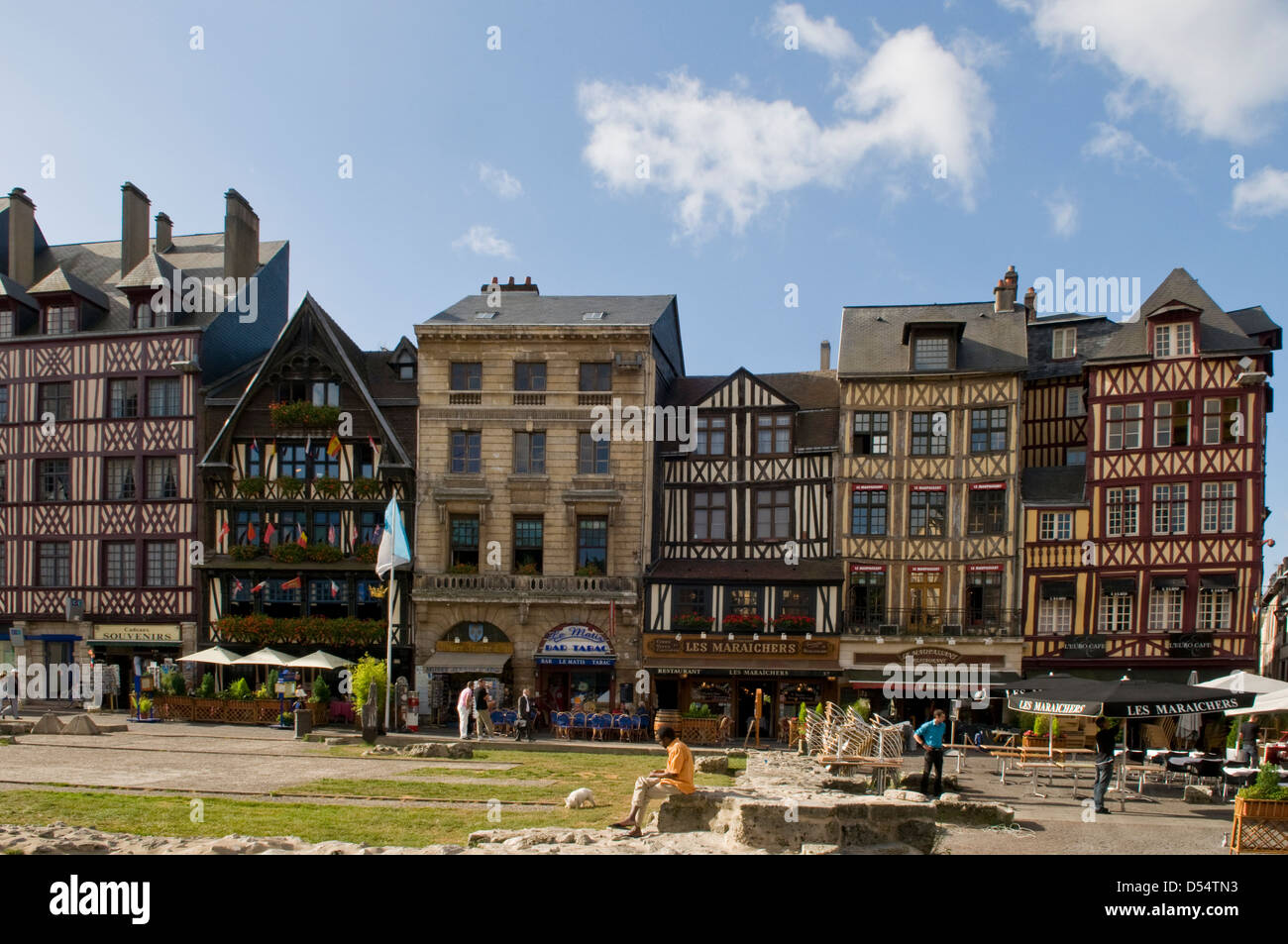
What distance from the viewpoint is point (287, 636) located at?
34.6 metres

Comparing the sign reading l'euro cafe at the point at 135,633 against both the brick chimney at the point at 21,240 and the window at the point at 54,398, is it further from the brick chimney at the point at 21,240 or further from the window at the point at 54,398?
the brick chimney at the point at 21,240

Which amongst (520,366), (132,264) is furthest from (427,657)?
(132,264)

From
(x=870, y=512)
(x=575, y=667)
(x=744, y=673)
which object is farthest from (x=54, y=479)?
(x=870, y=512)

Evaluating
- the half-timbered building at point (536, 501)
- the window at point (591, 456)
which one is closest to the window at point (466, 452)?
the half-timbered building at point (536, 501)

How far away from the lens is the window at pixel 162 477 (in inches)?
1433

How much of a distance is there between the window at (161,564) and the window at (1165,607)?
93.0 feet

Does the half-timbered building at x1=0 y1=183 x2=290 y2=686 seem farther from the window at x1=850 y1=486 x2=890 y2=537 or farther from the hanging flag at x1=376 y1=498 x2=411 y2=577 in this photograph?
the window at x1=850 y1=486 x2=890 y2=537

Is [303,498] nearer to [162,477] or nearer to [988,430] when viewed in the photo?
[162,477]

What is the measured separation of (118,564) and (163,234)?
38.3 ft

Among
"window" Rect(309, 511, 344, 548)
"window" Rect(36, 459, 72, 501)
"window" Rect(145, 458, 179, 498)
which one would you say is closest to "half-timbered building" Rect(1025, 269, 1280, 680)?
"window" Rect(309, 511, 344, 548)

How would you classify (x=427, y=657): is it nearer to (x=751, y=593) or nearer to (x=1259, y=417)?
(x=751, y=593)

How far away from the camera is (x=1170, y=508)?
32.4 meters
